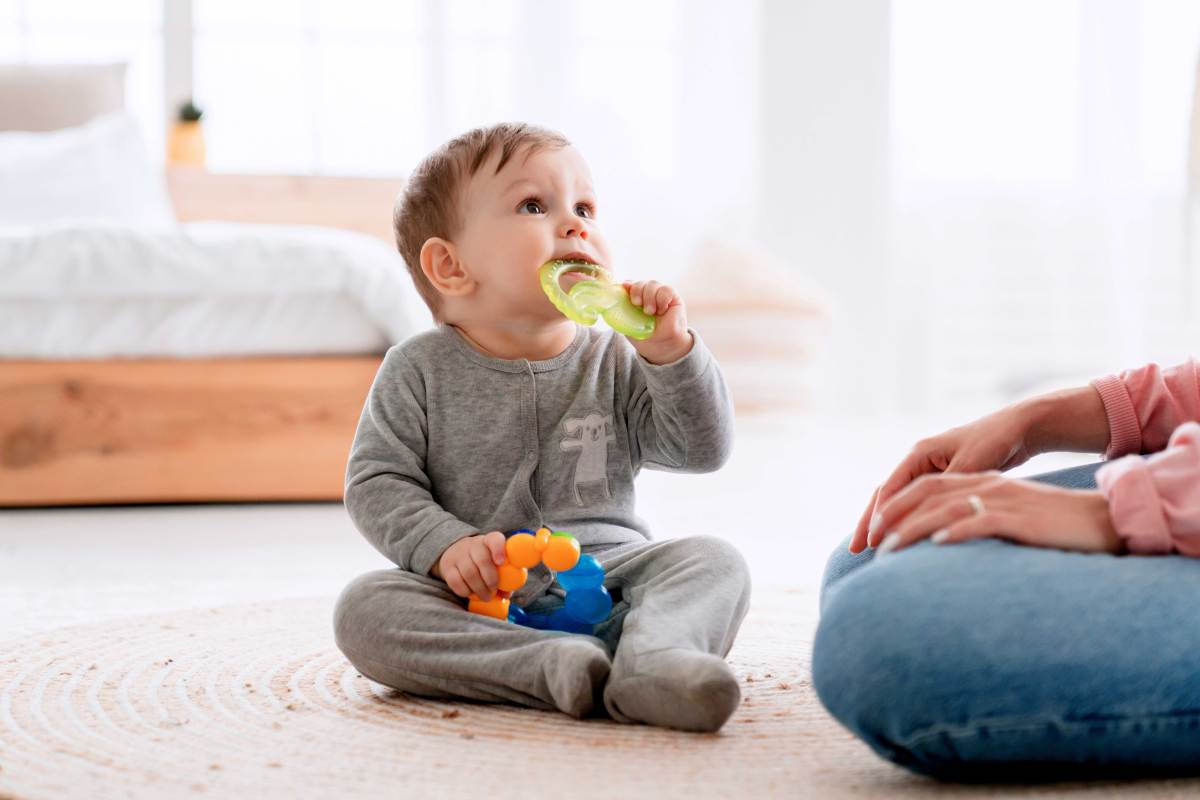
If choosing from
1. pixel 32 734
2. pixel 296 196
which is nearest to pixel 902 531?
pixel 32 734

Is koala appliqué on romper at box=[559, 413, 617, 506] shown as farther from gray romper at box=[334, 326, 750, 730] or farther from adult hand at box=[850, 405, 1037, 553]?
adult hand at box=[850, 405, 1037, 553]

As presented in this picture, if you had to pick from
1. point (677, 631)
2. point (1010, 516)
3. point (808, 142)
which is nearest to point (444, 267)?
point (677, 631)

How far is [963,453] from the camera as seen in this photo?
38.3 inches

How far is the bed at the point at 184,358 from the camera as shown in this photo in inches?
92.7

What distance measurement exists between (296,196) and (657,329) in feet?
8.47

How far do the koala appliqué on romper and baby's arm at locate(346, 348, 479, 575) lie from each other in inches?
4.6

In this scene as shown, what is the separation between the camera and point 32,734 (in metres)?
0.91

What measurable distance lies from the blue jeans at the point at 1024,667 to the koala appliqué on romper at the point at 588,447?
0.41m

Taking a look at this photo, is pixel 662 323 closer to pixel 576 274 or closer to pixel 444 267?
pixel 576 274

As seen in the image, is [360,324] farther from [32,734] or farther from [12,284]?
[32,734]

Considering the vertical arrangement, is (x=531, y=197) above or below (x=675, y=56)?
below

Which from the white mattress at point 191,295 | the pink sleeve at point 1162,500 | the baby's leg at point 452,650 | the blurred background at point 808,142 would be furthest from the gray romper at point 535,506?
the blurred background at point 808,142

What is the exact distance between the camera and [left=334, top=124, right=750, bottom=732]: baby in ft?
3.31

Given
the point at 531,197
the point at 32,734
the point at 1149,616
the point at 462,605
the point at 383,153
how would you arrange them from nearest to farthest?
the point at 1149,616 → the point at 32,734 → the point at 462,605 → the point at 531,197 → the point at 383,153
